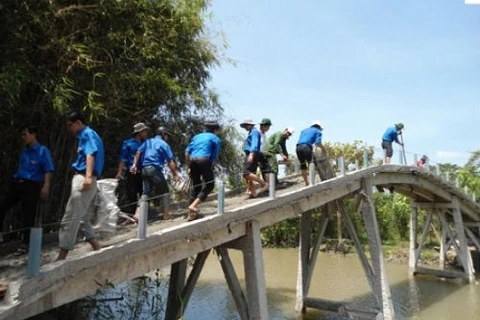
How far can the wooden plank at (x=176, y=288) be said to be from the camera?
839 centimetres

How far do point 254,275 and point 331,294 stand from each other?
8.51 metres

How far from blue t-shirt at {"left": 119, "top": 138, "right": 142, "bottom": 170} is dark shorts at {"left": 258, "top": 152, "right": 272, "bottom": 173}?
2650mm

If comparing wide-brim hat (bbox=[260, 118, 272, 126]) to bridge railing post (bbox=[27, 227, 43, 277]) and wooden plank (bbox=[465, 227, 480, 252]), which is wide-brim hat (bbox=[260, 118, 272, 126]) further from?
wooden plank (bbox=[465, 227, 480, 252])

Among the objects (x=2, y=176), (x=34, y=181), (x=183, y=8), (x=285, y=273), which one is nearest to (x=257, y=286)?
(x=34, y=181)

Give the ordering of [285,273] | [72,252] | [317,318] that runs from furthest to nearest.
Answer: [285,273]
[317,318]
[72,252]

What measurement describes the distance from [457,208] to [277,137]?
12280mm

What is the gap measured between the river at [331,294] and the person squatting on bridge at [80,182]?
175 inches

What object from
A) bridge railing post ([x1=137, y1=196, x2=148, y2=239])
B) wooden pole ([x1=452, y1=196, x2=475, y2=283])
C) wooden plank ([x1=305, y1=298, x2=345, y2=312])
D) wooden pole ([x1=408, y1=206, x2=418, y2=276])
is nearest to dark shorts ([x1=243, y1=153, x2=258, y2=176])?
bridge railing post ([x1=137, y1=196, x2=148, y2=239])

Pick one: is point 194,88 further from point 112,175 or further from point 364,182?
point 364,182

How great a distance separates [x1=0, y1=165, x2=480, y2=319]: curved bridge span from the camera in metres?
4.31

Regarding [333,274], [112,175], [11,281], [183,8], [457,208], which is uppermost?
[183,8]

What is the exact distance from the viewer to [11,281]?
13.6 ft

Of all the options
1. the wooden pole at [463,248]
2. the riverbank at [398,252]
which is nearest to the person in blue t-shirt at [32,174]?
the wooden pole at [463,248]

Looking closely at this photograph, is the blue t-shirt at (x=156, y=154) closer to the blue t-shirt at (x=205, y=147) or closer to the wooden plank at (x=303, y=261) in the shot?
the blue t-shirt at (x=205, y=147)
